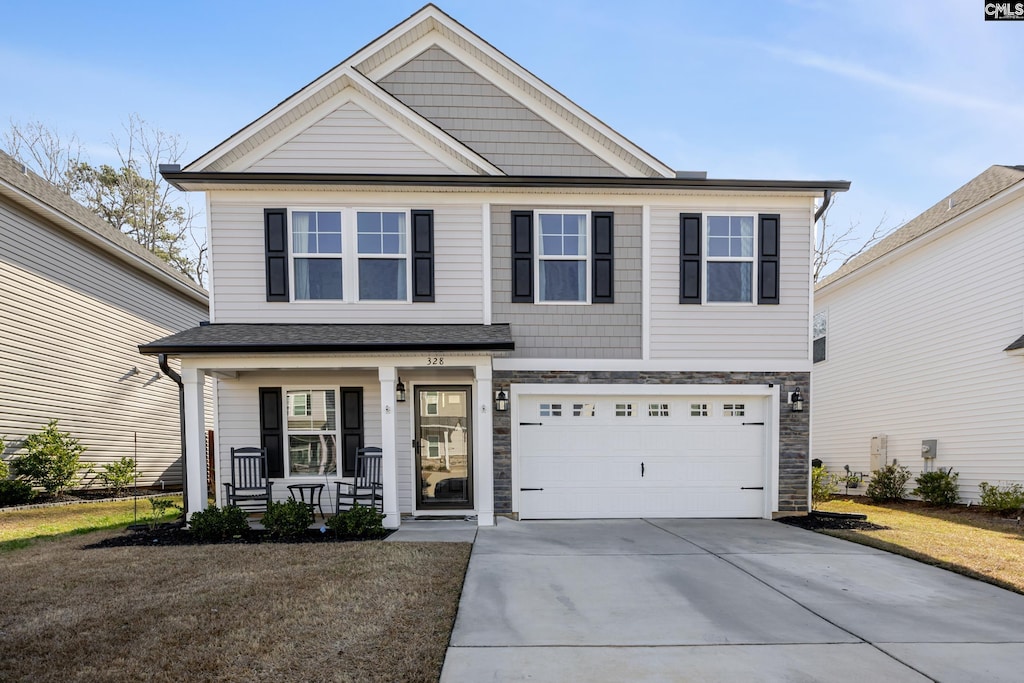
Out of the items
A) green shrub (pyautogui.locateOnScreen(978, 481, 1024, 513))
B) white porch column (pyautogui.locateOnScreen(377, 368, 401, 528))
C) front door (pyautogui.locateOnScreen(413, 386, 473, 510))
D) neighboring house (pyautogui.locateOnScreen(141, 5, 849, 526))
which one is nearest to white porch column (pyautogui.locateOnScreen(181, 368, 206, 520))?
neighboring house (pyautogui.locateOnScreen(141, 5, 849, 526))

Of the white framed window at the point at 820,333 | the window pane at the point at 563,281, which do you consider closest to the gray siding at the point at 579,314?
the window pane at the point at 563,281

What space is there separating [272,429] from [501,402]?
3790 millimetres

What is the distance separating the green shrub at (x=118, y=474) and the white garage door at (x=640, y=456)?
8.89 m

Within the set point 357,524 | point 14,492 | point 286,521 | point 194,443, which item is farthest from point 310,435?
point 14,492

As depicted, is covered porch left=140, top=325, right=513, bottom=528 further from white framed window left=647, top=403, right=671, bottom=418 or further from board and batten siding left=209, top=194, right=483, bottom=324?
white framed window left=647, top=403, right=671, bottom=418

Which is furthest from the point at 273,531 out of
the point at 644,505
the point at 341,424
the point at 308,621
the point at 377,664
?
the point at 644,505

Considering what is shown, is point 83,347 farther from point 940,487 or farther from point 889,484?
point 940,487

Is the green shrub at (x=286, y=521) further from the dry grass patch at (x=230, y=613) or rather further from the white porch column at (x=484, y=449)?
the white porch column at (x=484, y=449)

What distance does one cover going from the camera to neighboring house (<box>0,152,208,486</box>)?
1023cm

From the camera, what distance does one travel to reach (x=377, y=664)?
3.54 meters

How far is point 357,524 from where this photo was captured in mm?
7449

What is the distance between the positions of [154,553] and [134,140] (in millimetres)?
22859

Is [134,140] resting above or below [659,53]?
above

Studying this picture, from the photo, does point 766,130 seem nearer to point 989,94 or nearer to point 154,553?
point 989,94
